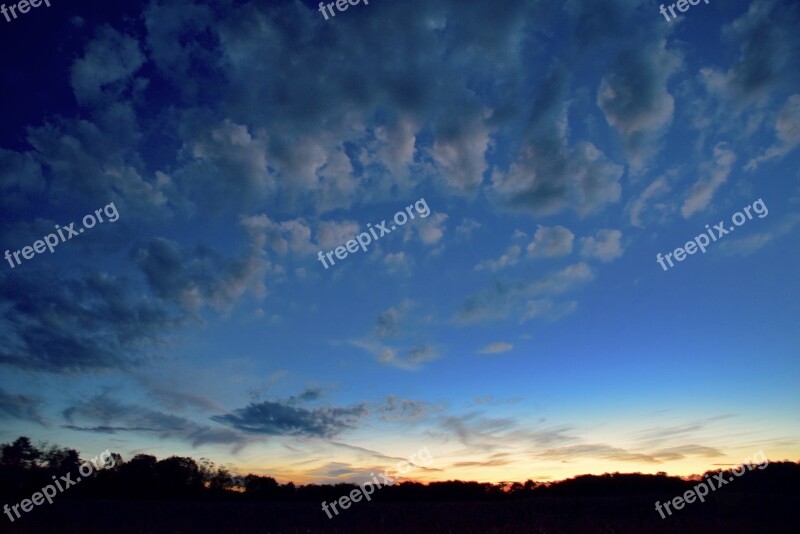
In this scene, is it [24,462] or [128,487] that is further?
[24,462]

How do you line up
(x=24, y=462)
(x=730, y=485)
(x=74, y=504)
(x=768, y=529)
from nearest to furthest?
(x=768, y=529)
(x=74, y=504)
(x=730, y=485)
(x=24, y=462)

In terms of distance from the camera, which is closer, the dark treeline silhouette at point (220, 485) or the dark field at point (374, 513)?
the dark field at point (374, 513)

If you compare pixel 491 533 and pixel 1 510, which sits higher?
pixel 1 510

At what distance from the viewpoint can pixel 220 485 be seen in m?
91.1

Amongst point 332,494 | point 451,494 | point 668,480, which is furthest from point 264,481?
point 668,480

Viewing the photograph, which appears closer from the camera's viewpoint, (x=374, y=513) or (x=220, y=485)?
(x=374, y=513)

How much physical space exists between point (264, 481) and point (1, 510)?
50.9m

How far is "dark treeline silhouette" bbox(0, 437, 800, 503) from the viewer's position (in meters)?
58.3

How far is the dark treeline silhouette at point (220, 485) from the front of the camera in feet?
191

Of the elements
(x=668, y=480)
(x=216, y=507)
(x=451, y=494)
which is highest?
(x=216, y=507)

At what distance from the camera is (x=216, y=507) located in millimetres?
45094

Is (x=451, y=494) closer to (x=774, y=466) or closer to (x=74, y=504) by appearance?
(x=774, y=466)

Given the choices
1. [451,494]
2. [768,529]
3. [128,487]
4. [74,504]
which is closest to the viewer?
[768,529]

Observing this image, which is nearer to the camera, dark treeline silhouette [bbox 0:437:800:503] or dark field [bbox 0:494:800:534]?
dark field [bbox 0:494:800:534]
